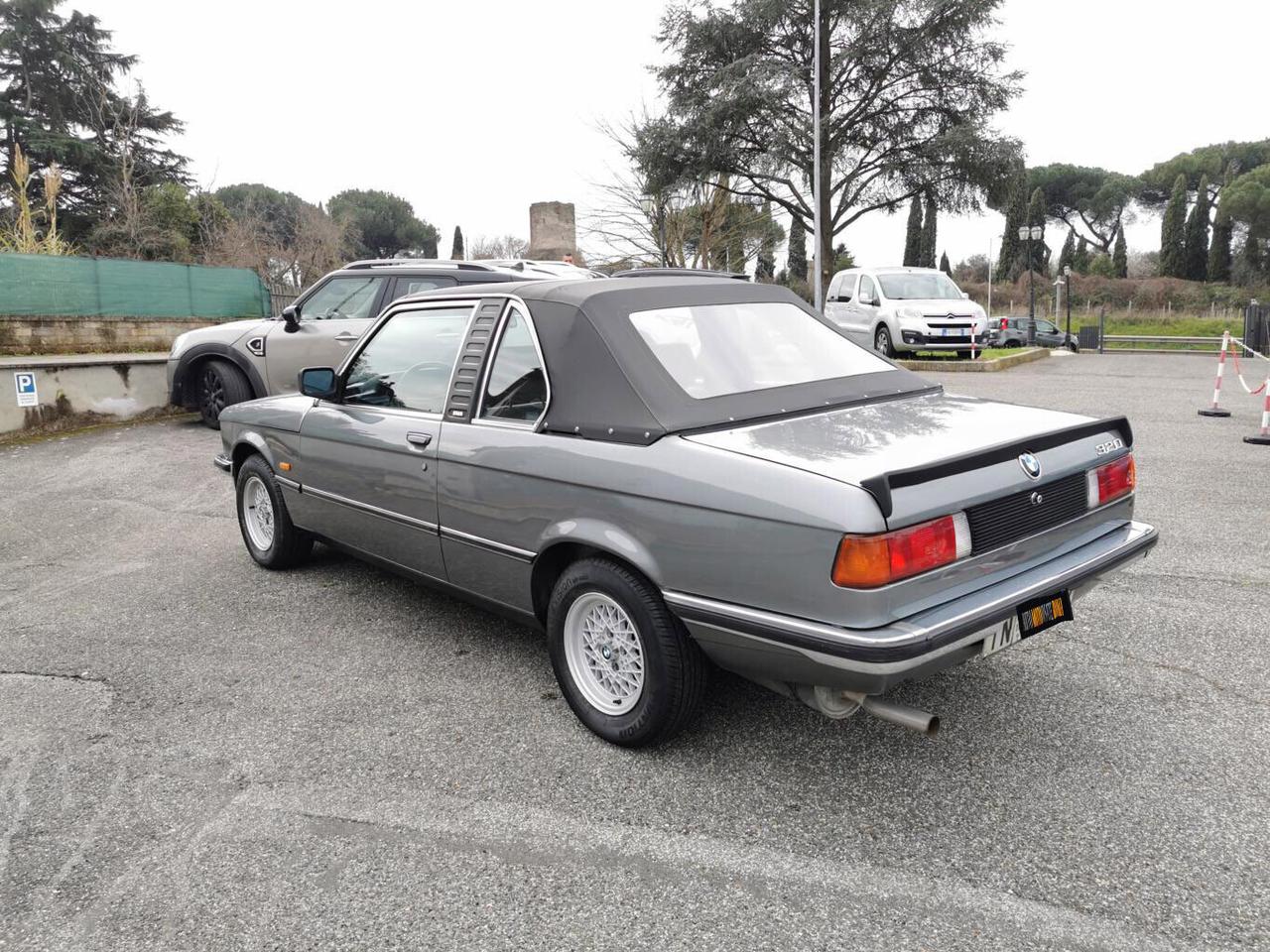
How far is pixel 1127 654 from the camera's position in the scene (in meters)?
3.88

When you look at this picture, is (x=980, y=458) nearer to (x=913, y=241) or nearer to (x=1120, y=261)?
(x=913, y=241)

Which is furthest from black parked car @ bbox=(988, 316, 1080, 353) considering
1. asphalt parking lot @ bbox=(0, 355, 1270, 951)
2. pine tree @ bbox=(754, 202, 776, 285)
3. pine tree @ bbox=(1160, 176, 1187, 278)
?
asphalt parking lot @ bbox=(0, 355, 1270, 951)

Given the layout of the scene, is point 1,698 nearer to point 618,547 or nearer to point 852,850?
point 618,547

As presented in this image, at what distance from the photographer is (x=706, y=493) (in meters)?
2.74

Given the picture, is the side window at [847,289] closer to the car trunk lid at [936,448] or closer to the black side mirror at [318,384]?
the black side mirror at [318,384]

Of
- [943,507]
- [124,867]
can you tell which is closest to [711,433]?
[943,507]

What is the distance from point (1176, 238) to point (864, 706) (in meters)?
66.6

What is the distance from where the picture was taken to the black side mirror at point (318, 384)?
4.55m

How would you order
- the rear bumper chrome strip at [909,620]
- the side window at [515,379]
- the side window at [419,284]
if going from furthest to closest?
the side window at [419,284] < the side window at [515,379] < the rear bumper chrome strip at [909,620]

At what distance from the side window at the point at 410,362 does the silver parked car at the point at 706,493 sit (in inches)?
0.6

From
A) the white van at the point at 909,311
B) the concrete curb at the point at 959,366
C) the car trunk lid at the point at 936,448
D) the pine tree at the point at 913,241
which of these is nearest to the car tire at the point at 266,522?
the car trunk lid at the point at 936,448

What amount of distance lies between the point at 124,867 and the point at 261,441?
2.96 meters

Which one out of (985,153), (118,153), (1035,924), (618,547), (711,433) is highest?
(118,153)

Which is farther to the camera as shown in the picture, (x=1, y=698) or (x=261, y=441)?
(x=261, y=441)
